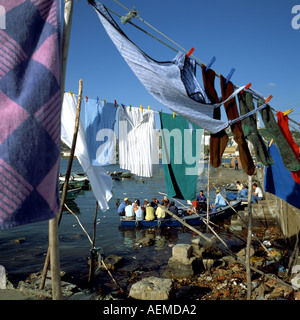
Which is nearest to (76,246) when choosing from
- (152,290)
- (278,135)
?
(152,290)

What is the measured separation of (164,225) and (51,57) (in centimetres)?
1477

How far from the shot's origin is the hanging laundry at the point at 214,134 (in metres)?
3.59

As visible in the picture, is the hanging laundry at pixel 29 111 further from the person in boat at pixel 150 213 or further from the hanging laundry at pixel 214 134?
the person in boat at pixel 150 213

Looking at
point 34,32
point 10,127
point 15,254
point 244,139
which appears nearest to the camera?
point 10,127

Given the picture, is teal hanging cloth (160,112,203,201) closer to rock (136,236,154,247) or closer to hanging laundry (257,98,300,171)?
hanging laundry (257,98,300,171)

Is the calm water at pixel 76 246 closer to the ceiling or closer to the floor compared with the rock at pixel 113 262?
closer to the floor

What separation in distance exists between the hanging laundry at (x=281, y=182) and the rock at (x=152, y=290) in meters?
3.92

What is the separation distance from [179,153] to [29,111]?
4290 mm

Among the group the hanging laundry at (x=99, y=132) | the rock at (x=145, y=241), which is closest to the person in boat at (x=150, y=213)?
the rock at (x=145, y=241)

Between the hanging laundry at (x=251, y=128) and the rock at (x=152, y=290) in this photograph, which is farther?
the rock at (x=152, y=290)

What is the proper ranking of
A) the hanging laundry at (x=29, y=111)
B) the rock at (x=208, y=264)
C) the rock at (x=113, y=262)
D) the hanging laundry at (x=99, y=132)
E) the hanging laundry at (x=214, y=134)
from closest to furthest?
the hanging laundry at (x=29, y=111) < the hanging laundry at (x=214, y=134) < the hanging laundry at (x=99, y=132) < the rock at (x=208, y=264) < the rock at (x=113, y=262)

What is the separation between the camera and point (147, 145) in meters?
5.93
